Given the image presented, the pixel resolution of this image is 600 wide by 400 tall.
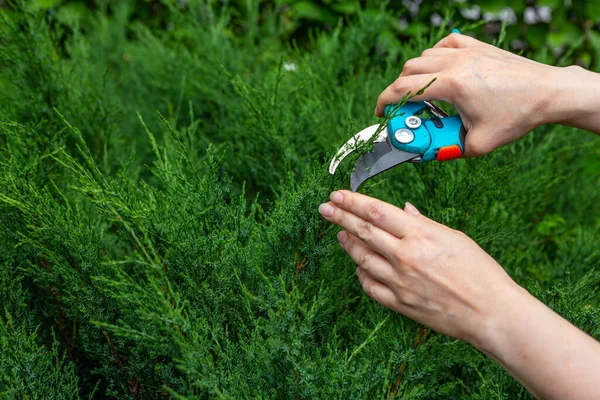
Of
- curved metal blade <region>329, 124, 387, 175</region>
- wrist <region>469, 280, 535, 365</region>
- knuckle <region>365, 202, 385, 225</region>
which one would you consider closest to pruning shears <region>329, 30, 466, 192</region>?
curved metal blade <region>329, 124, 387, 175</region>

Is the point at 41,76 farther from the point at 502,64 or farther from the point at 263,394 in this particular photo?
the point at 502,64

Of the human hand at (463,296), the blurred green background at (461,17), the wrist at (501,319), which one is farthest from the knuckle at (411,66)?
the blurred green background at (461,17)

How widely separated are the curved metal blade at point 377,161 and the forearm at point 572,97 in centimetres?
46

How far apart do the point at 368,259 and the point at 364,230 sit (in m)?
0.09

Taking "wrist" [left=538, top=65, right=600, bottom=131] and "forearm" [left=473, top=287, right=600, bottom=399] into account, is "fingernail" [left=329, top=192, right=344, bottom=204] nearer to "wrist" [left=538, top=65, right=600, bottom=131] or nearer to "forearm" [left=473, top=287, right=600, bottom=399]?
"forearm" [left=473, top=287, right=600, bottom=399]

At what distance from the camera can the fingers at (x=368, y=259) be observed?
4.29ft

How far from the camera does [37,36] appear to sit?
2066 mm

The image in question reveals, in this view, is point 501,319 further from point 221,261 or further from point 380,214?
point 221,261

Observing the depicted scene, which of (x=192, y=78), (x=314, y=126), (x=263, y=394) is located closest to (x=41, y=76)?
(x=192, y=78)

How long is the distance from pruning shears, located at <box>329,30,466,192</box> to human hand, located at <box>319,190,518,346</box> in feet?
0.39

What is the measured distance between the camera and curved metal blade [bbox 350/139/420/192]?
139 cm

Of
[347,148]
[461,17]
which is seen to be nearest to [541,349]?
[347,148]

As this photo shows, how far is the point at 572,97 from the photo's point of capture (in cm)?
156

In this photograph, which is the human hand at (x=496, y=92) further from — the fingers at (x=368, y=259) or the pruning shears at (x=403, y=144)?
the fingers at (x=368, y=259)
